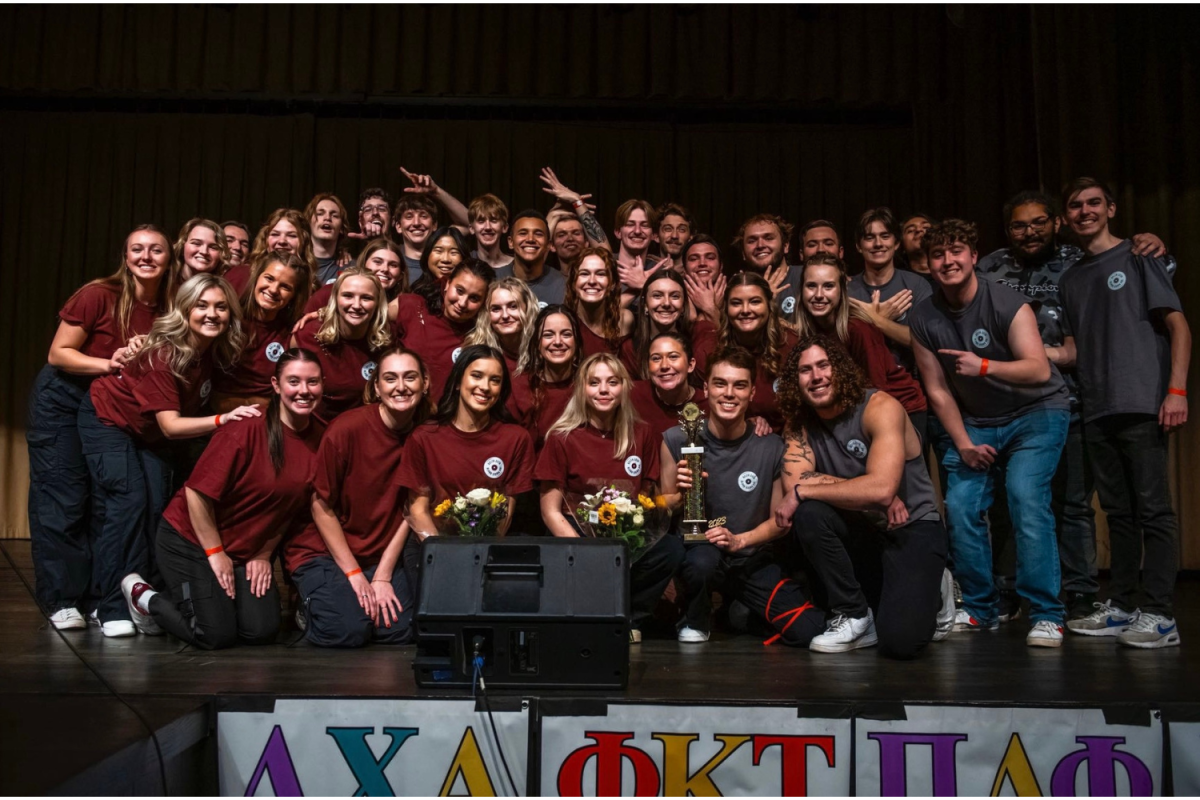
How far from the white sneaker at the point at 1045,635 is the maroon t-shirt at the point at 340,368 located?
2821mm

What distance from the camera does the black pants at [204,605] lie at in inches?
145

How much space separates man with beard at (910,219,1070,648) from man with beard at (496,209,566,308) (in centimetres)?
177

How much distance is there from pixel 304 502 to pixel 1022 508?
2826 mm

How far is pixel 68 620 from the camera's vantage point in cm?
398

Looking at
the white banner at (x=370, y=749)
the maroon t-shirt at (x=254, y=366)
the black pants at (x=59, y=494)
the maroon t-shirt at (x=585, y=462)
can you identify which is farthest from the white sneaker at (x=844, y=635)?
the black pants at (x=59, y=494)

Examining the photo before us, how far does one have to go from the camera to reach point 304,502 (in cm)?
393

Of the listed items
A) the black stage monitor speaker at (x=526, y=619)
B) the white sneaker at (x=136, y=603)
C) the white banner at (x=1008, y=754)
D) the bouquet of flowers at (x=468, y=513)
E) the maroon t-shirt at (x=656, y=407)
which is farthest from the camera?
the maroon t-shirt at (x=656, y=407)

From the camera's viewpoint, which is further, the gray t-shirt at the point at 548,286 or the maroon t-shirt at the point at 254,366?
the gray t-shirt at the point at 548,286

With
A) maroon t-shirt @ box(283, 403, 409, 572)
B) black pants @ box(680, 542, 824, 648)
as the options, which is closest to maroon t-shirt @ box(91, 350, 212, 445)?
maroon t-shirt @ box(283, 403, 409, 572)

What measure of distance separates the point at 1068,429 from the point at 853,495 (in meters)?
1.19

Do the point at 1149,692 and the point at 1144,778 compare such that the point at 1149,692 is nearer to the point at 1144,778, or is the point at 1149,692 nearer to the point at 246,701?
the point at 1144,778

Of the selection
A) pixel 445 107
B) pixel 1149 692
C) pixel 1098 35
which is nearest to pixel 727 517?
pixel 1149 692

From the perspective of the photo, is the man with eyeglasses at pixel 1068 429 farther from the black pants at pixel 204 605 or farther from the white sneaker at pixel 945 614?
the black pants at pixel 204 605

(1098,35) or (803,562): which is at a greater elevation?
(1098,35)
